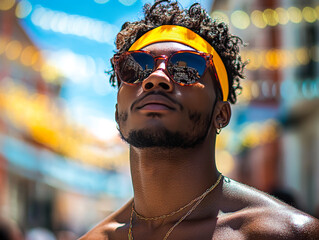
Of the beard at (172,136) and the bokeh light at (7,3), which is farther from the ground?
the bokeh light at (7,3)

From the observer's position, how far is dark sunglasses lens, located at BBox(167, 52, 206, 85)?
2488mm

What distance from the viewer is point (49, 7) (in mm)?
10188

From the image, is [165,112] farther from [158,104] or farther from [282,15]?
[282,15]

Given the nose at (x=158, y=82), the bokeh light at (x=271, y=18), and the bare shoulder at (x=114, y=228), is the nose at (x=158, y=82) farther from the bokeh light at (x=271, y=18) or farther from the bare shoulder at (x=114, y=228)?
the bokeh light at (x=271, y=18)

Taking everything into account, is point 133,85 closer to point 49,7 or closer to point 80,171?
point 49,7

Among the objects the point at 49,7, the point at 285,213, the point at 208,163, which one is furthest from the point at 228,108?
the point at 49,7

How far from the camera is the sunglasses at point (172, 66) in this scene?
8.18ft

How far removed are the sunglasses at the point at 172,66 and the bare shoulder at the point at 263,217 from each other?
0.57 meters

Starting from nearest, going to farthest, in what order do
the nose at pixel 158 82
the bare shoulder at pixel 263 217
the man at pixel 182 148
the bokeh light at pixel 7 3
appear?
the bare shoulder at pixel 263 217 < the man at pixel 182 148 < the nose at pixel 158 82 < the bokeh light at pixel 7 3

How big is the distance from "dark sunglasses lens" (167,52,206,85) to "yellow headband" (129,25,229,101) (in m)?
0.11

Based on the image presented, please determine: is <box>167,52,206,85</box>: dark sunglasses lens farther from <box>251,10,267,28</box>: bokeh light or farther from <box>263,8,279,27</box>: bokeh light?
<box>263,8,279,27</box>: bokeh light

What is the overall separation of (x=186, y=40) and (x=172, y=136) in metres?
0.56

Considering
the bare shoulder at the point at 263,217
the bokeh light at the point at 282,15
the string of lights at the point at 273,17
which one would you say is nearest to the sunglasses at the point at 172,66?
the bare shoulder at the point at 263,217

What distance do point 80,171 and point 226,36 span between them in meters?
27.7
